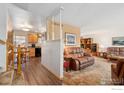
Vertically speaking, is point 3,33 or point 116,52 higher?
point 3,33

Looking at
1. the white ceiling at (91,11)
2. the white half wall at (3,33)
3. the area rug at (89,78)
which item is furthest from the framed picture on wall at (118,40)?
the white half wall at (3,33)

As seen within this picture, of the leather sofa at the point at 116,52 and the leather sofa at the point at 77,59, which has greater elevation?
the leather sofa at the point at 116,52

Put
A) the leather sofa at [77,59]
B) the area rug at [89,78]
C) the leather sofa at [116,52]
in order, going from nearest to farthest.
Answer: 1. the area rug at [89,78]
2. the leather sofa at [116,52]
3. the leather sofa at [77,59]

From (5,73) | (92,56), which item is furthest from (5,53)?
(92,56)

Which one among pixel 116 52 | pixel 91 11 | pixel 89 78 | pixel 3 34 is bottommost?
pixel 89 78

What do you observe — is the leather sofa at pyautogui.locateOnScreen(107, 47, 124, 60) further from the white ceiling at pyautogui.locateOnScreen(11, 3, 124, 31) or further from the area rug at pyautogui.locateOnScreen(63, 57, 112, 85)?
the white ceiling at pyautogui.locateOnScreen(11, 3, 124, 31)

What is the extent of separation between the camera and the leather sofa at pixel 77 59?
2.69 m

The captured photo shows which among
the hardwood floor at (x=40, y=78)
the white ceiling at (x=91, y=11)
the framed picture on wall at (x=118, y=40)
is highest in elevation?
the white ceiling at (x=91, y=11)

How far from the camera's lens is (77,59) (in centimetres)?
298

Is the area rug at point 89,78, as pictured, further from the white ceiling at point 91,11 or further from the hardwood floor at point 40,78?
the white ceiling at point 91,11

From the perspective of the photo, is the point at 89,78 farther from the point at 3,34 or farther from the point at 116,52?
the point at 3,34

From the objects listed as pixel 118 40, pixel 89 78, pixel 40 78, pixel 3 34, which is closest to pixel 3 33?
pixel 3 34

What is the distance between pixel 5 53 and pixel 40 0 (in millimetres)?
1539

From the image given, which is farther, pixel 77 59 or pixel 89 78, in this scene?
pixel 77 59
